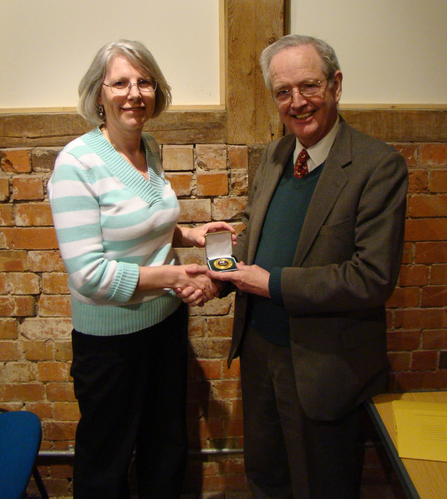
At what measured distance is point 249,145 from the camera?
5.84 ft

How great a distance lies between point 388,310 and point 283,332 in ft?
2.73

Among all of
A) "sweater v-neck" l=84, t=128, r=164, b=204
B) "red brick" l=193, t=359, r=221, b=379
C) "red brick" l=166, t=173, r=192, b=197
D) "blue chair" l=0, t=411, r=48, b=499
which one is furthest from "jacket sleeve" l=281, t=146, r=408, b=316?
"blue chair" l=0, t=411, r=48, b=499

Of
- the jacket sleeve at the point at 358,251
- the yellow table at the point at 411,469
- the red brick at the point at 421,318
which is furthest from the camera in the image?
the red brick at the point at 421,318

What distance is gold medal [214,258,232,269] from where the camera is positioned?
139cm

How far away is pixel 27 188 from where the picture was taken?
1.77 meters

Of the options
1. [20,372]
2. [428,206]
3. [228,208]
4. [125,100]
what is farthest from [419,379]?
[20,372]

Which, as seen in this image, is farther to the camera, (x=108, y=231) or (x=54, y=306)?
(x=54, y=306)

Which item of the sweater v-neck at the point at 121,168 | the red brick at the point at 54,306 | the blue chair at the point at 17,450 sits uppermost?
the sweater v-neck at the point at 121,168

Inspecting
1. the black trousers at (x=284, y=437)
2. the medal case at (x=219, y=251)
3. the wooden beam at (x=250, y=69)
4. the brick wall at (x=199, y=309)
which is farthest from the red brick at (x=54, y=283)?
the wooden beam at (x=250, y=69)

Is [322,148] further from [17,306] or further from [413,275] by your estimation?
[17,306]

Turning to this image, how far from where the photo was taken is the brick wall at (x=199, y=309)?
179cm

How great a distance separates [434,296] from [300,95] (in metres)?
1.29

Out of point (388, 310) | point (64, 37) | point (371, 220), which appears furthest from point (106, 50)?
point (388, 310)

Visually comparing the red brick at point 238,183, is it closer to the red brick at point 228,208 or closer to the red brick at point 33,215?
the red brick at point 228,208
